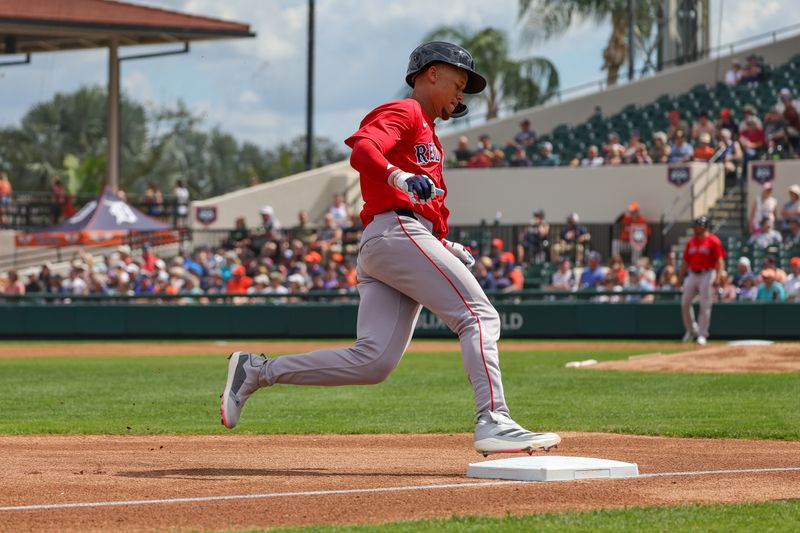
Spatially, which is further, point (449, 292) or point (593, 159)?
point (593, 159)

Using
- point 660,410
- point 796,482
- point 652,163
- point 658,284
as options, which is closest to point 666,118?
point 652,163

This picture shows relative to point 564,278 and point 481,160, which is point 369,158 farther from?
point 481,160

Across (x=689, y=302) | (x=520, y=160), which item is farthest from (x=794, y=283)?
(x=520, y=160)

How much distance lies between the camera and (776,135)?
2708 centimetres

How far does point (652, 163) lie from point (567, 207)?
2.20m

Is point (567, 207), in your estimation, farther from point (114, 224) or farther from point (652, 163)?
point (114, 224)

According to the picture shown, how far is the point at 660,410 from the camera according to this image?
1095 cm

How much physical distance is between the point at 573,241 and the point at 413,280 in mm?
20098

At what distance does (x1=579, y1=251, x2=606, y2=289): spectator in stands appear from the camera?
79.3 ft

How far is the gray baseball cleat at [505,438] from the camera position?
6.42m

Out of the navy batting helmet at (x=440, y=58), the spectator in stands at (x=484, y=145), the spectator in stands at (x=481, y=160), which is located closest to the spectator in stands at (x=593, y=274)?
the spectator in stands at (x=481, y=160)

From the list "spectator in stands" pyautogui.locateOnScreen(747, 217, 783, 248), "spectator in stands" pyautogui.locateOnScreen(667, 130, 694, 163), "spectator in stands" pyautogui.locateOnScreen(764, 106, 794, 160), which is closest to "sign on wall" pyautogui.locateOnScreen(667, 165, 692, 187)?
"spectator in stands" pyautogui.locateOnScreen(667, 130, 694, 163)

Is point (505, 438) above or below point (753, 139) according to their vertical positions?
below

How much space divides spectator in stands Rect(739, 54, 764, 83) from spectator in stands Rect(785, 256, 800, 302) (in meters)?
10.8
